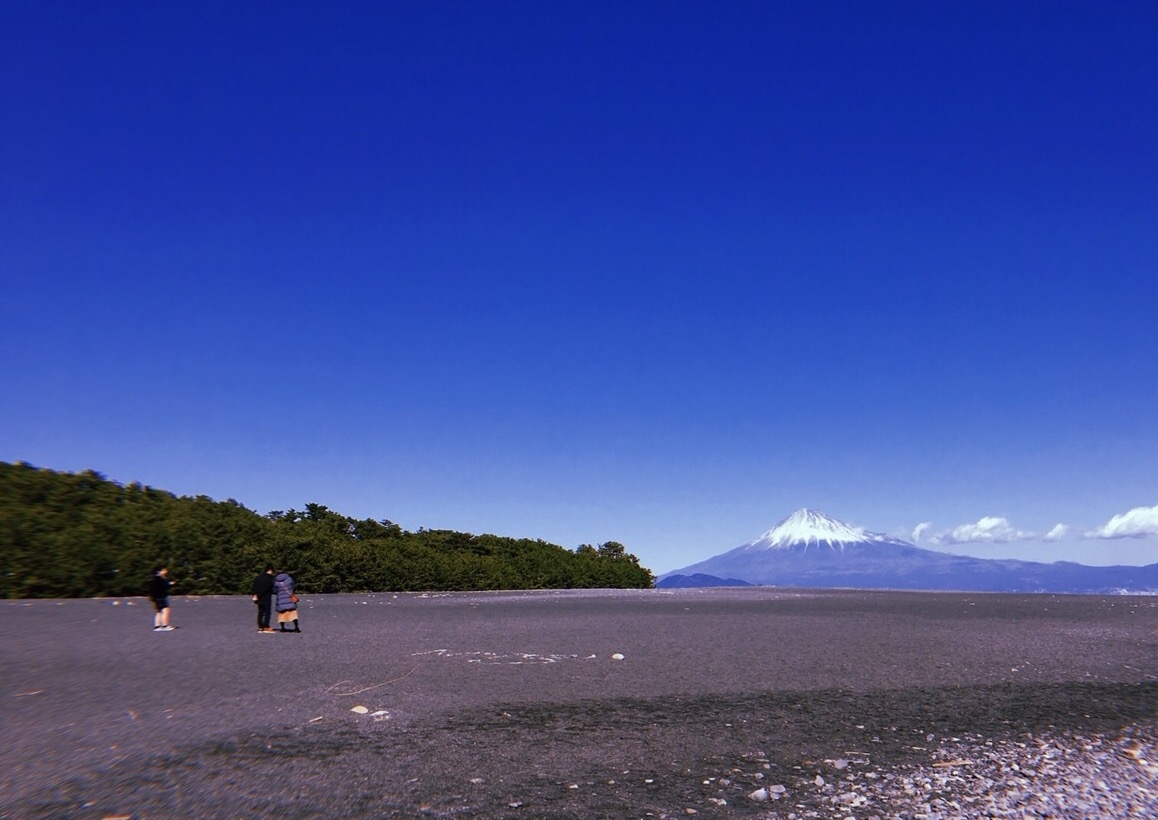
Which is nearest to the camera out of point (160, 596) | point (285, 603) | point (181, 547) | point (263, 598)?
point (160, 596)

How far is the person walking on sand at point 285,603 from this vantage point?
19.6 m

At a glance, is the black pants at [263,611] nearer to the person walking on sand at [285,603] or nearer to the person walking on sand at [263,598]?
the person walking on sand at [263,598]

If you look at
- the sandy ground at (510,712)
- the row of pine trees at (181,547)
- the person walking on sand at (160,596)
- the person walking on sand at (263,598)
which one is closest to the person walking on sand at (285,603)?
the person walking on sand at (263,598)

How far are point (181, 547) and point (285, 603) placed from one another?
1321 cm

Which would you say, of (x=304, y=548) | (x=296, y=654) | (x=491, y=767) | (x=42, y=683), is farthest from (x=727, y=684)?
(x=304, y=548)

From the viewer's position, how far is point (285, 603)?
19.7m

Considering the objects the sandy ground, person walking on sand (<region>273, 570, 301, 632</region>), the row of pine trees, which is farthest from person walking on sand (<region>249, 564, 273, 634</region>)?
the row of pine trees

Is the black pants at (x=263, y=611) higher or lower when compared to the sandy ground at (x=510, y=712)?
higher

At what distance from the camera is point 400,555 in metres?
38.0

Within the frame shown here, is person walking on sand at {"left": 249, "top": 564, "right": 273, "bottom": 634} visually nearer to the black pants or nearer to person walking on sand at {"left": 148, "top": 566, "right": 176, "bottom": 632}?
the black pants

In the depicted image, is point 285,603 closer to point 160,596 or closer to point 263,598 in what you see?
point 263,598

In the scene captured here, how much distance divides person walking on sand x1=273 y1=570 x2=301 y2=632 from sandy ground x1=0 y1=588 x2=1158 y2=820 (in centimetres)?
125

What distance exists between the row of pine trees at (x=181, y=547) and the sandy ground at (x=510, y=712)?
1029 cm

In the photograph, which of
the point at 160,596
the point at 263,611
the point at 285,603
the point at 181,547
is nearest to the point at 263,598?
the point at 263,611
